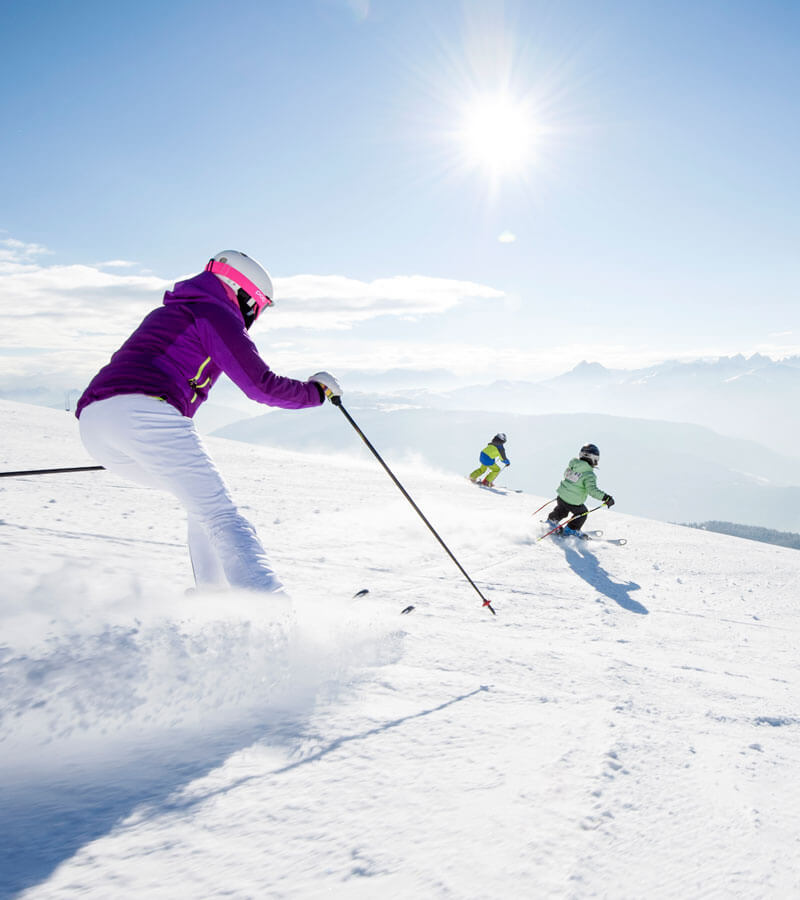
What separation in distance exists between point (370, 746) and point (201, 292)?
2.43 metres

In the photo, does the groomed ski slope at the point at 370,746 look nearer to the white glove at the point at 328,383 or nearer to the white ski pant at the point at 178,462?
the white ski pant at the point at 178,462

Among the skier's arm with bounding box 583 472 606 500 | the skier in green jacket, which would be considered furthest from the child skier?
the skier's arm with bounding box 583 472 606 500

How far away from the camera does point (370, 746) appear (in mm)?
1706

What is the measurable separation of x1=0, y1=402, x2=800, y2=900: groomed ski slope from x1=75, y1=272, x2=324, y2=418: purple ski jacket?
1100mm

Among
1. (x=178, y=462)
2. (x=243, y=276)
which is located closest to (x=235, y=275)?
(x=243, y=276)

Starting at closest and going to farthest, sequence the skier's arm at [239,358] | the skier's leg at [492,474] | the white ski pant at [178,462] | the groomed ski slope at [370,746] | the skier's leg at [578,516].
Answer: the groomed ski slope at [370,746]
the white ski pant at [178,462]
the skier's arm at [239,358]
the skier's leg at [578,516]
the skier's leg at [492,474]

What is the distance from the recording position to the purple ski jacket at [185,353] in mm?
2752

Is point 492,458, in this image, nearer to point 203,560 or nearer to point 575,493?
point 575,493

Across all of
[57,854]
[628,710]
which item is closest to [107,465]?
[57,854]

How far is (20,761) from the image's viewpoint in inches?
58.4

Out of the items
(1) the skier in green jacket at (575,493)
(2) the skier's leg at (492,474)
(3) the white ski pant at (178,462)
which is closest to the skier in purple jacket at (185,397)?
(3) the white ski pant at (178,462)

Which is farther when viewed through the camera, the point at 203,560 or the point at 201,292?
the point at 203,560

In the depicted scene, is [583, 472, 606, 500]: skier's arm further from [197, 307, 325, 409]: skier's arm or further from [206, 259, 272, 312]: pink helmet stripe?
[206, 259, 272, 312]: pink helmet stripe

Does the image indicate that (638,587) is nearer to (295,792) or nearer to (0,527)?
(295,792)
